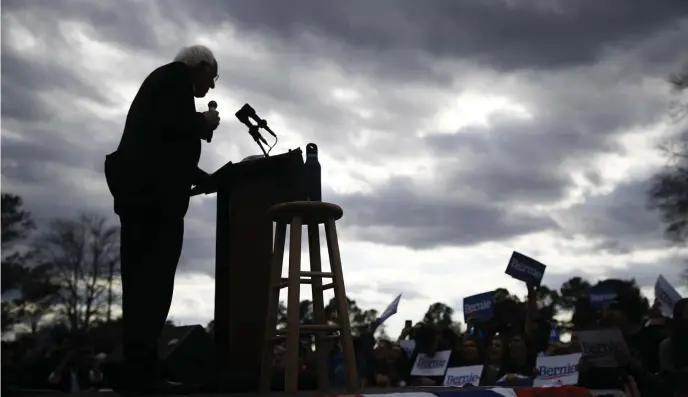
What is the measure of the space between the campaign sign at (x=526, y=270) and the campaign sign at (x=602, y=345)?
17.6 ft

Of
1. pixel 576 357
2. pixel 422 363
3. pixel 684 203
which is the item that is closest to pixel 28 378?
pixel 422 363

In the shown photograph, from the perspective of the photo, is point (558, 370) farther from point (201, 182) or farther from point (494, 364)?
point (201, 182)

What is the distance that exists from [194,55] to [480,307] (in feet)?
26.9

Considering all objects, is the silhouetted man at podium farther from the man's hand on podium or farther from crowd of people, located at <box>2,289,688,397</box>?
crowd of people, located at <box>2,289,688,397</box>

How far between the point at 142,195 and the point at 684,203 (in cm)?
1530

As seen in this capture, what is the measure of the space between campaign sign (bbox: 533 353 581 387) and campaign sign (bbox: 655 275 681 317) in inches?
62.9

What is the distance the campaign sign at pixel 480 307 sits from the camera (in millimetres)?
10617

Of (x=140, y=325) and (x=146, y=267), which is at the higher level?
(x=146, y=267)

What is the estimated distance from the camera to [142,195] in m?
3.01

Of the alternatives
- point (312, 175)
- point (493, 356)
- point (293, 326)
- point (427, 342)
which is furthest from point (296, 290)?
point (427, 342)

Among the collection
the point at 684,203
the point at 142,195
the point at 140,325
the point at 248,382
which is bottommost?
the point at 248,382

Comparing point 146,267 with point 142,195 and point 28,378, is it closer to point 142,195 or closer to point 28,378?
point 142,195

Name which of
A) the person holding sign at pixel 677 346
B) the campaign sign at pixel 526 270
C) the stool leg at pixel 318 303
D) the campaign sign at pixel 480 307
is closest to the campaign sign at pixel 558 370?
the person holding sign at pixel 677 346

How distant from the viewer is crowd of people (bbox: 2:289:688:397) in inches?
183
